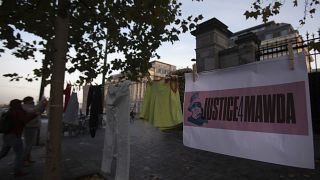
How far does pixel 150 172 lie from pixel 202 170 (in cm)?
140

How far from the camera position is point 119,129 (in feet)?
15.8

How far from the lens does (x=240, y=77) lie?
3.84 m

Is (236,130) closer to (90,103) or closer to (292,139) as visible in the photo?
(292,139)

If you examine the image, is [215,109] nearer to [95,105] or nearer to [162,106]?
[162,106]

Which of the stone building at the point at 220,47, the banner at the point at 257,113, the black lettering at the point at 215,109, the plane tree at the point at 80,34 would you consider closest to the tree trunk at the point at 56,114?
the plane tree at the point at 80,34

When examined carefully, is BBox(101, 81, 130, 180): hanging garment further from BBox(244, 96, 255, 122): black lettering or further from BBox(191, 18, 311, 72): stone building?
BBox(191, 18, 311, 72): stone building

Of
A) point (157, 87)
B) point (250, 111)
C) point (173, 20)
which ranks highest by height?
point (173, 20)

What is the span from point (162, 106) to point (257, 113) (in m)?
2.32

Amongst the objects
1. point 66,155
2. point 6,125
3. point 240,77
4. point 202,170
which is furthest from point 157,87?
point 66,155

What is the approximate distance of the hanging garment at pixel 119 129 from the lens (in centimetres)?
464

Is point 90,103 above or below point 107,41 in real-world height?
below

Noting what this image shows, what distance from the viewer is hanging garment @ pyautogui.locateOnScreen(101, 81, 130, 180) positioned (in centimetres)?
464

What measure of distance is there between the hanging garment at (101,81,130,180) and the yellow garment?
85cm

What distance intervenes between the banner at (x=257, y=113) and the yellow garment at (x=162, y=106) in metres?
0.69
